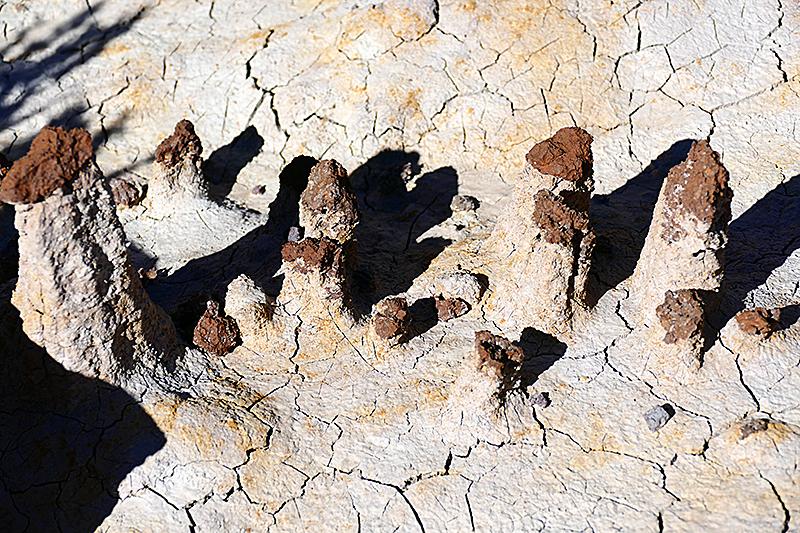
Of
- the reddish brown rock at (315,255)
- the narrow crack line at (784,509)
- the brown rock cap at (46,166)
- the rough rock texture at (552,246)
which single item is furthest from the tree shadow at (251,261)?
the narrow crack line at (784,509)

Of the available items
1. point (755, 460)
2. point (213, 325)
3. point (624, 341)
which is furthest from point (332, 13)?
point (755, 460)

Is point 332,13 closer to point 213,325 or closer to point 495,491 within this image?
point 213,325

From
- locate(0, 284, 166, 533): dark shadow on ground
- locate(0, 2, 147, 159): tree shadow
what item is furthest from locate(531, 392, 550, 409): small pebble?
locate(0, 2, 147, 159): tree shadow

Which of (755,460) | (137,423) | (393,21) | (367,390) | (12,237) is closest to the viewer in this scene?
(755,460)

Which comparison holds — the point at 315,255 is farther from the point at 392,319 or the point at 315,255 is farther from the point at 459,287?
the point at 459,287

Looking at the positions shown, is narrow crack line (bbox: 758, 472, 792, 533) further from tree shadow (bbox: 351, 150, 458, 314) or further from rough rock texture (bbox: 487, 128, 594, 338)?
tree shadow (bbox: 351, 150, 458, 314)

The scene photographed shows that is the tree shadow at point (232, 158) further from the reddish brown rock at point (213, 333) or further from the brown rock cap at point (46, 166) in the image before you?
the brown rock cap at point (46, 166)

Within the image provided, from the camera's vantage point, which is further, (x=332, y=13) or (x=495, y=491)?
(x=332, y=13)
